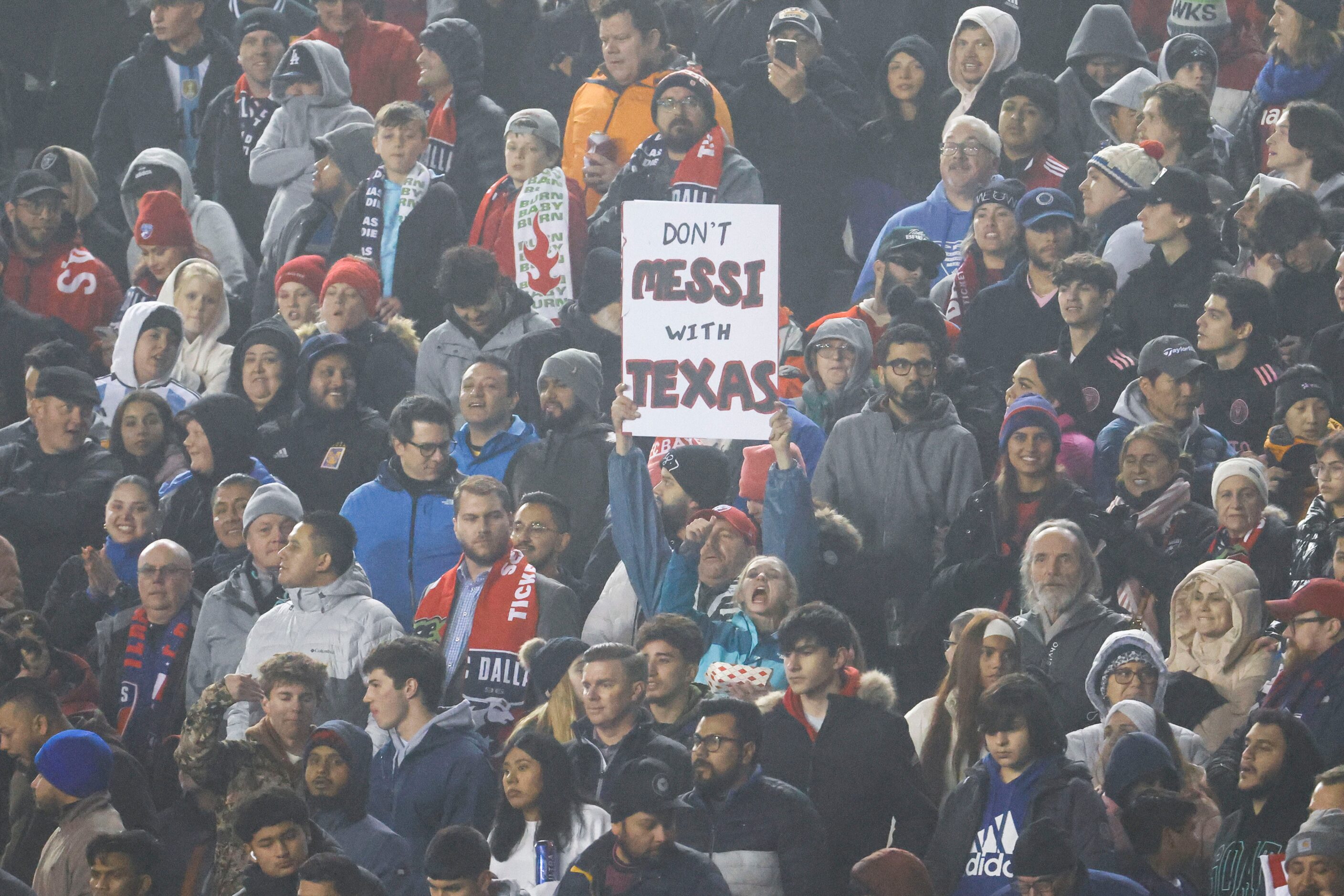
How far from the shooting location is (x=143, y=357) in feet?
38.6

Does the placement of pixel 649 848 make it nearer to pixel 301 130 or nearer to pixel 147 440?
pixel 147 440

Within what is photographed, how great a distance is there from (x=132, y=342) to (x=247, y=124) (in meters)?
2.47

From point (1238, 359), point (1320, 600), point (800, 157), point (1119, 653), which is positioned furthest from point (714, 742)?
point (800, 157)

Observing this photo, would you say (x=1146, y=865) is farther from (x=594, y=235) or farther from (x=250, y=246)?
(x=250, y=246)

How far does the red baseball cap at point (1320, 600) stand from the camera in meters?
8.59

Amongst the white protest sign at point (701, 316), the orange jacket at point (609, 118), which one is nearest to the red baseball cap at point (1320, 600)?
the white protest sign at point (701, 316)

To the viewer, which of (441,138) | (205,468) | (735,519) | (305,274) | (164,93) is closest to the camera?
(735,519)

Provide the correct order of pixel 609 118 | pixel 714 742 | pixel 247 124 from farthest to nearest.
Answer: pixel 247 124
pixel 609 118
pixel 714 742

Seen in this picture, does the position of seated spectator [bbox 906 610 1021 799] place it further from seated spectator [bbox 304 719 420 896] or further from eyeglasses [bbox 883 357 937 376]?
seated spectator [bbox 304 719 420 896]

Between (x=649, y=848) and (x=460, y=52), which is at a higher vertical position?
(x=460, y=52)

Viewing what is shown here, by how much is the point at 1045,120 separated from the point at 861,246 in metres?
1.19

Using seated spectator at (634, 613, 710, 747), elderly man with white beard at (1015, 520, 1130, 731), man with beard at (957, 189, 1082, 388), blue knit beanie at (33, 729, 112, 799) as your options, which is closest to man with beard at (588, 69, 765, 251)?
man with beard at (957, 189, 1082, 388)

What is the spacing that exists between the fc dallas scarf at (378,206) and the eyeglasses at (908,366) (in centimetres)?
329

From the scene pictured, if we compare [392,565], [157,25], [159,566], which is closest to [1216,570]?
[392,565]
